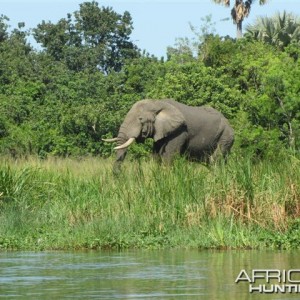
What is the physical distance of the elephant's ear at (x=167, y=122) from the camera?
26.7 meters

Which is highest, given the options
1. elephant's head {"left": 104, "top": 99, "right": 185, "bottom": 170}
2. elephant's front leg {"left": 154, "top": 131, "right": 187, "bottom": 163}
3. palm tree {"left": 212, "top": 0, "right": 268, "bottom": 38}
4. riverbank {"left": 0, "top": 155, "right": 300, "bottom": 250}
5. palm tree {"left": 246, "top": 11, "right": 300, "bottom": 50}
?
palm tree {"left": 212, "top": 0, "right": 268, "bottom": 38}

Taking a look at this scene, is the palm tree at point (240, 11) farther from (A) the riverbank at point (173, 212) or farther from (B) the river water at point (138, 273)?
(B) the river water at point (138, 273)

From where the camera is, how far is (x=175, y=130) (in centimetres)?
2688

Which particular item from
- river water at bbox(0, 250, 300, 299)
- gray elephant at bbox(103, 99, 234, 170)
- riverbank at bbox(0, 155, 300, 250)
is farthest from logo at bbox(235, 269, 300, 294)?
gray elephant at bbox(103, 99, 234, 170)

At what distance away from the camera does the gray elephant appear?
87.1 feet

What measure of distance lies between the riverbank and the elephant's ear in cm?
692

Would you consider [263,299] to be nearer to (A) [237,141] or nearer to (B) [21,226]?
(B) [21,226]

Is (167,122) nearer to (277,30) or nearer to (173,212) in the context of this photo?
(173,212)

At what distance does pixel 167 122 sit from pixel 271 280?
560 inches

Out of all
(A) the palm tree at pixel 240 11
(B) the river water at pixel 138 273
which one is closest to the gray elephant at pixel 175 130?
(B) the river water at pixel 138 273

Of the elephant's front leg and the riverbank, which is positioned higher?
the elephant's front leg

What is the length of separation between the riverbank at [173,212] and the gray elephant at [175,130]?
6.50m

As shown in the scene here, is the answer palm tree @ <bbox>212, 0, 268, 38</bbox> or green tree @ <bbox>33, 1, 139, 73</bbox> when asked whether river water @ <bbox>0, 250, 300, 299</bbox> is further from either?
palm tree @ <bbox>212, 0, 268, 38</bbox>

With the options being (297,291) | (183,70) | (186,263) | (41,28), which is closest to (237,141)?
(183,70)
